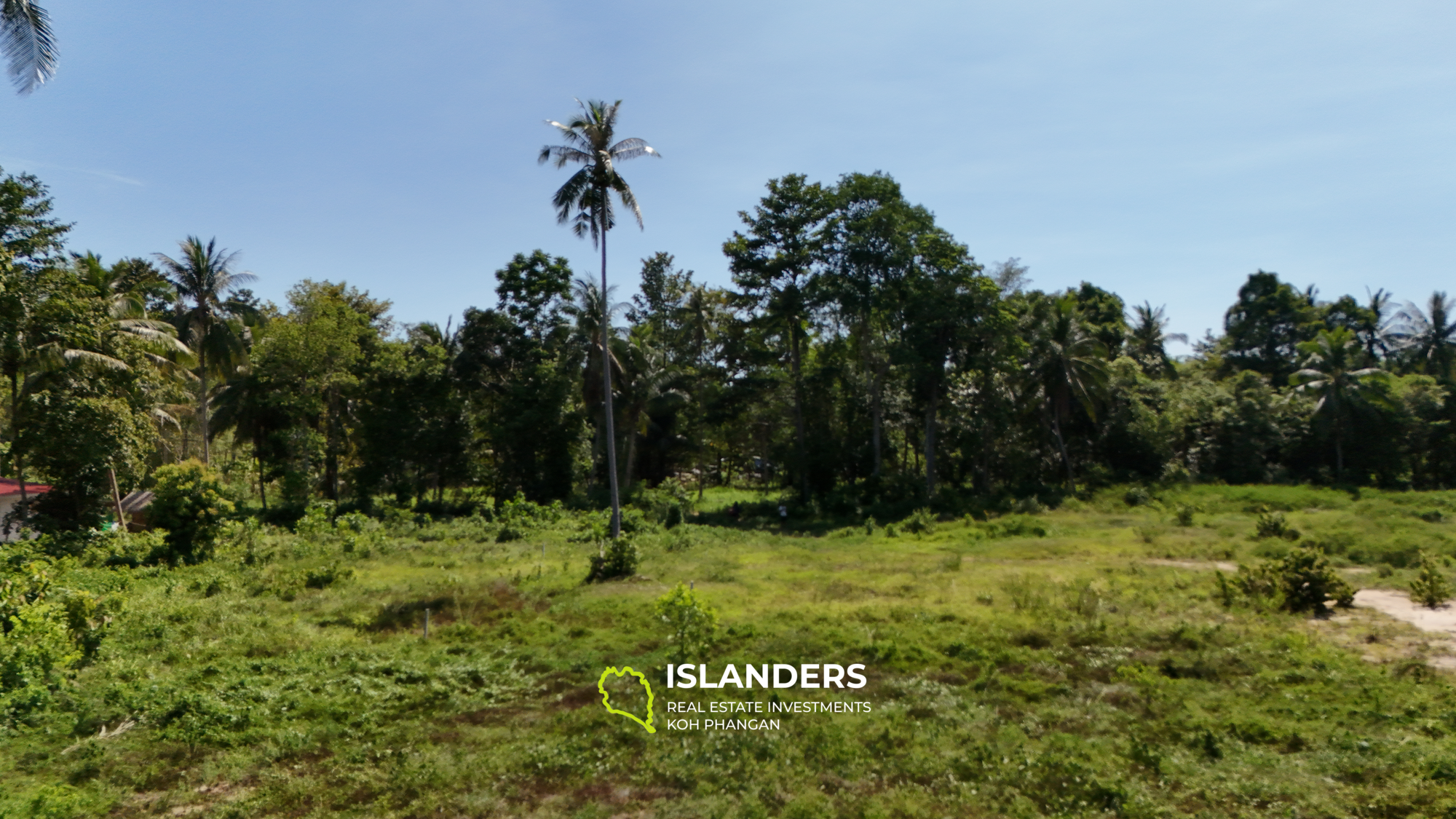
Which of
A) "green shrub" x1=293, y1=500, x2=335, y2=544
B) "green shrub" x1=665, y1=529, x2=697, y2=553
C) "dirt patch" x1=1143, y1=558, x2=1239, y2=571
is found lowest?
"dirt patch" x1=1143, y1=558, x2=1239, y2=571

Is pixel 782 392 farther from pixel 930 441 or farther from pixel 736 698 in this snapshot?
pixel 736 698

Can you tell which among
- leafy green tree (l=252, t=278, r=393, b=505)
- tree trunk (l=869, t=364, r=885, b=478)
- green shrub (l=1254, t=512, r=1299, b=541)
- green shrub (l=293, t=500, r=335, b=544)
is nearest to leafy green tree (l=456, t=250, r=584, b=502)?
leafy green tree (l=252, t=278, r=393, b=505)

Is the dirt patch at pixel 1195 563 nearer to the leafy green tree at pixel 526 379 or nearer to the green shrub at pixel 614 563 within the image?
the green shrub at pixel 614 563

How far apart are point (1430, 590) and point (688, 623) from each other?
15814 millimetres

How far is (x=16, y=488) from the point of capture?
29.2 meters

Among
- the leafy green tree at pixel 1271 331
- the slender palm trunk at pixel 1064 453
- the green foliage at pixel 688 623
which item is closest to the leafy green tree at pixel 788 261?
the slender palm trunk at pixel 1064 453

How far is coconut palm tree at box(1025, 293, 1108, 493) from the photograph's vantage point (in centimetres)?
3953

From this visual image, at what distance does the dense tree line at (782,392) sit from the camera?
35.7 m

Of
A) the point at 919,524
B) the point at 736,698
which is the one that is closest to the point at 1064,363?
the point at 919,524

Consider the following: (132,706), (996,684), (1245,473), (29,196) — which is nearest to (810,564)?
(996,684)

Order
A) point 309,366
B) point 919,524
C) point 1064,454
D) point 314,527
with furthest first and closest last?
1. point 1064,454
2. point 309,366
3. point 919,524
4. point 314,527

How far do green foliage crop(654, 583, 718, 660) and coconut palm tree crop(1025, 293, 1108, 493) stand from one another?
31608mm

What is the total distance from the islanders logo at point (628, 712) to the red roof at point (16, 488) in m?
27.8

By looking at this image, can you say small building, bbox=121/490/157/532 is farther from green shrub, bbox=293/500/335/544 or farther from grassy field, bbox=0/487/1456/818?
grassy field, bbox=0/487/1456/818
